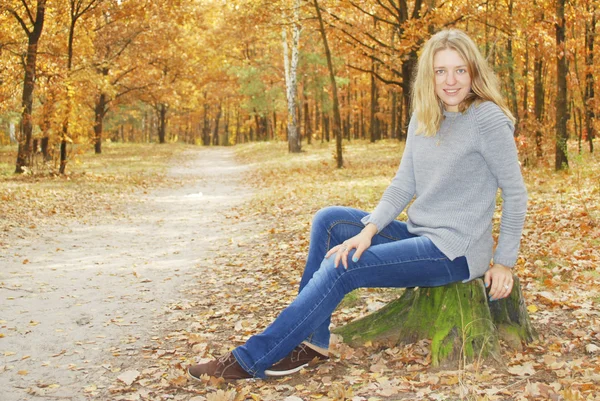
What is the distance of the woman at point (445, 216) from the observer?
10.4 feet

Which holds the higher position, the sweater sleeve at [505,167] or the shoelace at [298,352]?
the sweater sleeve at [505,167]

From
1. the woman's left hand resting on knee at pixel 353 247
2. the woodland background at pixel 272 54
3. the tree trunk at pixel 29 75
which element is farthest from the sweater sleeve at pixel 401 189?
the tree trunk at pixel 29 75

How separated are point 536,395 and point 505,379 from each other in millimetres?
278

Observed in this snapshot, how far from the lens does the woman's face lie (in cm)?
321

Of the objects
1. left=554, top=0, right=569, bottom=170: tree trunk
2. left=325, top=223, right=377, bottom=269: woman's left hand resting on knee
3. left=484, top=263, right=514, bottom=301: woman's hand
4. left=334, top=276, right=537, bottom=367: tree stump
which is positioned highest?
left=554, top=0, right=569, bottom=170: tree trunk

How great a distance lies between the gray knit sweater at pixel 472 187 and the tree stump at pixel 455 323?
254 mm

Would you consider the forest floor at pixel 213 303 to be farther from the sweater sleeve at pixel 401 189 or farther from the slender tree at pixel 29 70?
the slender tree at pixel 29 70

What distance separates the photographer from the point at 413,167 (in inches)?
141

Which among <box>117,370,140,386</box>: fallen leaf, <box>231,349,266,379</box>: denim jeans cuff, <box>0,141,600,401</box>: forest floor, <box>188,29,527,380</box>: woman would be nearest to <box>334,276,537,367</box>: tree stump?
<box>0,141,600,401</box>: forest floor

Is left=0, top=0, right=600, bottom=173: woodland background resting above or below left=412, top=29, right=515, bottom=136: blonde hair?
above

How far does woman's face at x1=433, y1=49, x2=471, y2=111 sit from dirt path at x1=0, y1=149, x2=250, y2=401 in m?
2.84

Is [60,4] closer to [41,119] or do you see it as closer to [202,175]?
[41,119]

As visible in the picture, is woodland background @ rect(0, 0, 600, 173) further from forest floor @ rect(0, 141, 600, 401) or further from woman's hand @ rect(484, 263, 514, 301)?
woman's hand @ rect(484, 263, 514, 301)

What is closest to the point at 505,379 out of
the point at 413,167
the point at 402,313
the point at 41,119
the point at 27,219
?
the point at 402,313
